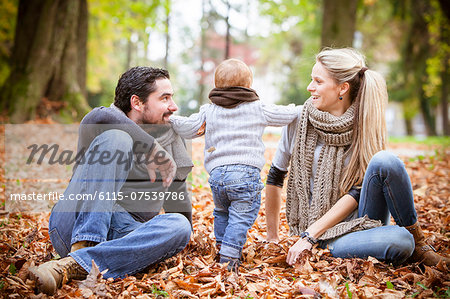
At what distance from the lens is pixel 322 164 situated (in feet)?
8.93

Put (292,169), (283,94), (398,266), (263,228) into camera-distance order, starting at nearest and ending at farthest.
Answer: (398,266) → (292,169) → (263,228) → (283,94)

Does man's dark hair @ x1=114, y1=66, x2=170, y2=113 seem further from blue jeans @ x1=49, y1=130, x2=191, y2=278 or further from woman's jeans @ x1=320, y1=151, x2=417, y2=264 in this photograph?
woman's jeans @ x1=320, y1=151, x2=417, y2=264

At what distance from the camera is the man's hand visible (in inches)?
99.6

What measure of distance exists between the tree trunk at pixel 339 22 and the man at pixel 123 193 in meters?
6.45

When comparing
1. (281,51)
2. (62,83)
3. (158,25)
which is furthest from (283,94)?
(62,83)

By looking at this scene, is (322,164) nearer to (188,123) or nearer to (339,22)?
(188,123)

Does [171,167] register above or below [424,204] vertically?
above

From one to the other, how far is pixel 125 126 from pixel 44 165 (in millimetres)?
4205

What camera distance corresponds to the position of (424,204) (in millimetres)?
4172

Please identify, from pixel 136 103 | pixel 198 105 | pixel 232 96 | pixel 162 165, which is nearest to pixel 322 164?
pixel 232 96

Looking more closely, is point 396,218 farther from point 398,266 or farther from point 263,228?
point 263,228

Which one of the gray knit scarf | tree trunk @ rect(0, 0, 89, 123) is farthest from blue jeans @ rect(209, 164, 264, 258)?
tree trunk @ rect(0, 0, 89, 123)

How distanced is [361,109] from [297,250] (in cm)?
104

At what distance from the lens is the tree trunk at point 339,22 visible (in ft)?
27.3
